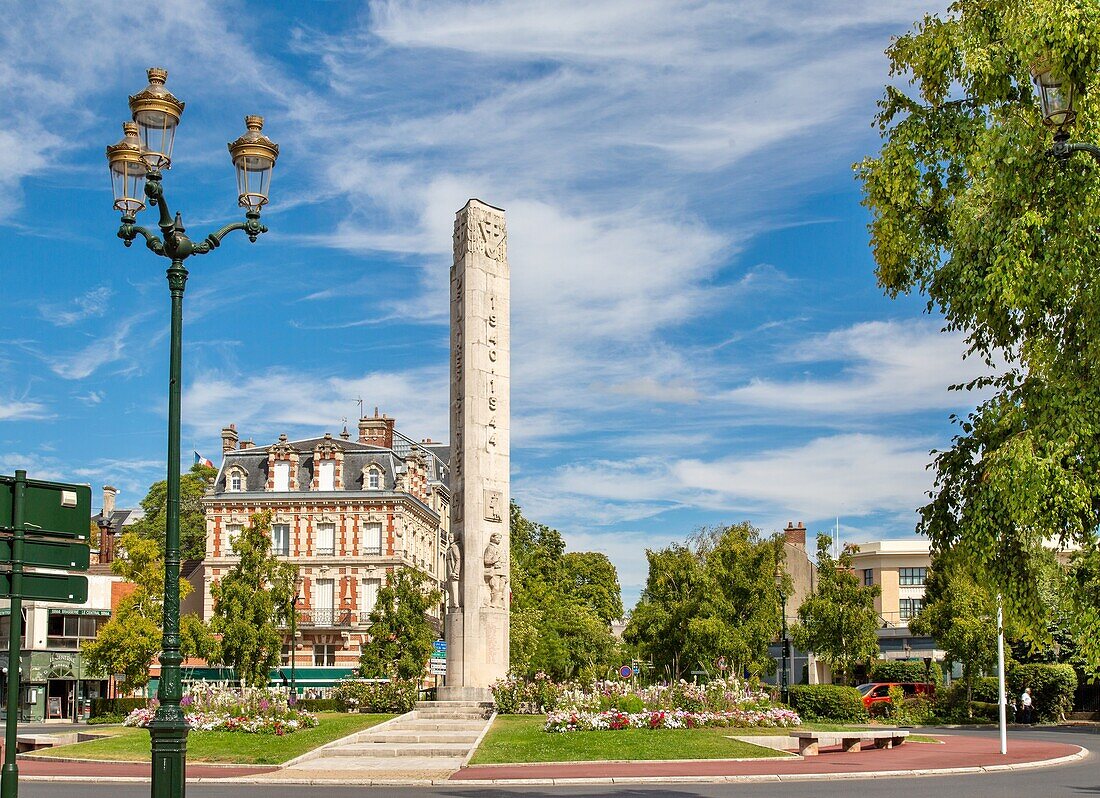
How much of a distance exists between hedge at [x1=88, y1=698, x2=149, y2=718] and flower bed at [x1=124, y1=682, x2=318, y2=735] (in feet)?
69.9

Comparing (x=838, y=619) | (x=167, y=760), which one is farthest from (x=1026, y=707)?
(x=167, y=760)

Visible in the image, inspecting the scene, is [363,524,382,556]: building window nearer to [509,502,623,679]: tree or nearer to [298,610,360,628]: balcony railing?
[298,610,360,628]: balcony railing

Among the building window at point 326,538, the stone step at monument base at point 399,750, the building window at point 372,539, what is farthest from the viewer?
the building window at point 326,538

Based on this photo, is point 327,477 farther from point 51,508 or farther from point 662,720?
point 51,508

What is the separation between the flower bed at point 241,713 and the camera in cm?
2986

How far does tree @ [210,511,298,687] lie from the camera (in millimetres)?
44438

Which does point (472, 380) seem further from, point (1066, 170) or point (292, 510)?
point (292, 510)

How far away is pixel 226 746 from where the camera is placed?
2753cm

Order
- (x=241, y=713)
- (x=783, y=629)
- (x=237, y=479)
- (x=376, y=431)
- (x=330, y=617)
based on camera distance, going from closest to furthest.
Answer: (x=241, y=713) → (x=783, y=629) → (x=330, y=617) → (x=237, y=479) → (x=376, y=431)

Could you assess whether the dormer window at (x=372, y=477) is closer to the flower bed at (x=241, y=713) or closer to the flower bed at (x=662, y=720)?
the flower bed at (x=241, y=713)

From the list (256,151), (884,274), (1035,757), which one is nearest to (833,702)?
(1035,757)

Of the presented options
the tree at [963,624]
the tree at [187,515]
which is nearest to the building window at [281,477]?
the tree at [187,515]

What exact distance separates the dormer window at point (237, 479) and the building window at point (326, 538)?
5.17 meters

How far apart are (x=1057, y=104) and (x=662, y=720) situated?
68.8 feet
